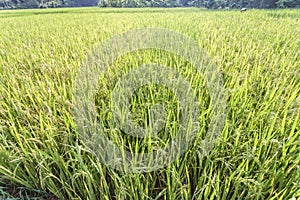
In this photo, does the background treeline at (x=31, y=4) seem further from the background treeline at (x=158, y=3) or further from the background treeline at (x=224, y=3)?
the background treeline at (x=224, y=3)

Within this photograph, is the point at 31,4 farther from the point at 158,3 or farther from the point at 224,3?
the point at 224,3

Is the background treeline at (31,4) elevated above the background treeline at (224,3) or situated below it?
above

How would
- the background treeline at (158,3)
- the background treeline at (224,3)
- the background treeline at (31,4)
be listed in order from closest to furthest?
the background treeline at (224,3) → the background treeline at (158,3) → the background treeline at (31,4)

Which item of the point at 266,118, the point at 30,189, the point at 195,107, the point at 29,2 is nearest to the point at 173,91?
the point at 195,107

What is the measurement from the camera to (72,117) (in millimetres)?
776

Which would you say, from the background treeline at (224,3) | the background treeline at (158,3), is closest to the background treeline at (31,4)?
the background treeline at (158,3)

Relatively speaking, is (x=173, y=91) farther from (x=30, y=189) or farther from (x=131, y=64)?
(x=30, y=189)

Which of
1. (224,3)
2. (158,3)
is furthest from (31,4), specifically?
(224,3)

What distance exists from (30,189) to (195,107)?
26.2 inches

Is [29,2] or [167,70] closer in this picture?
[167,70]

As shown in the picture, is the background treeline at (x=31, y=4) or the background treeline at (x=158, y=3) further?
the background treeline at (x=31, y=4)

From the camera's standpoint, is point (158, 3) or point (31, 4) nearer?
point (158, 3)

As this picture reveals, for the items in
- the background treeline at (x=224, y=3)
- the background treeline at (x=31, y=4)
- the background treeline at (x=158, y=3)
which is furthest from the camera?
the background treeline at (x=31, y=4)

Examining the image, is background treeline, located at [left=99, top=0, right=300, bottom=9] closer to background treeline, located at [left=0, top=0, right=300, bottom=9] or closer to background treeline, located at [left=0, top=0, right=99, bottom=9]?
background treeline, located at [left=0, top=0, right=300, bottom=9]
